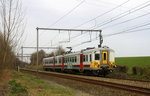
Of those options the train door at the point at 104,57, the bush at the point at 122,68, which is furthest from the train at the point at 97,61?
the bush at the point at 122,68

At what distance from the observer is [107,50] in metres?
24.5

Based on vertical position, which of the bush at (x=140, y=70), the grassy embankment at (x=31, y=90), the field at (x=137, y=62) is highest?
the field at (x=137, y=62)

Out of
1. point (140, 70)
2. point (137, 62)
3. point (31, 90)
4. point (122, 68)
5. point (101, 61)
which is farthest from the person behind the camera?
point (137, 62)

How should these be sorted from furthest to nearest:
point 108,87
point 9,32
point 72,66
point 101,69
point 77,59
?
point 72,66
point 77,59
point 101,69
point 9,32
point 108,87

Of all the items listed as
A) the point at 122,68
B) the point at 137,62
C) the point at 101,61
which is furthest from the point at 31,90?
the point at 137,62

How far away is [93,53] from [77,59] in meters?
4.79

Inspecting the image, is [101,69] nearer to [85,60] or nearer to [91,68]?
[91,68]

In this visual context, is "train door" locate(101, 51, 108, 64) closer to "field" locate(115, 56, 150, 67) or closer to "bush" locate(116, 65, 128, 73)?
"bush" locate(116, 65, 128, 73)

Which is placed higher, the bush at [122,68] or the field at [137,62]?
the field at [137,62]

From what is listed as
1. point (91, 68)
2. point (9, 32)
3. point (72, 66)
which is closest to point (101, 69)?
point (91, 68)

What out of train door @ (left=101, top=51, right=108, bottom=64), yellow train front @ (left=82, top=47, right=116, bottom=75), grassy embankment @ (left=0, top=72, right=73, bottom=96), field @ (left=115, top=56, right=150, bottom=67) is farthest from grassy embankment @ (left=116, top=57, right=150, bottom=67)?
grassy embankment @ (left=0, top=72, right=73, bottom=96)

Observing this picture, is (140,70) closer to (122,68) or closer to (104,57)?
(122,68)

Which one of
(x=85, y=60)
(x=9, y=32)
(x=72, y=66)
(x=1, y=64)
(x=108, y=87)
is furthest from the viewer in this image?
(x=72, y=66)

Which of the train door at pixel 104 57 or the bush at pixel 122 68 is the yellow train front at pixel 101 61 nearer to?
the train door at pixel 104 57
